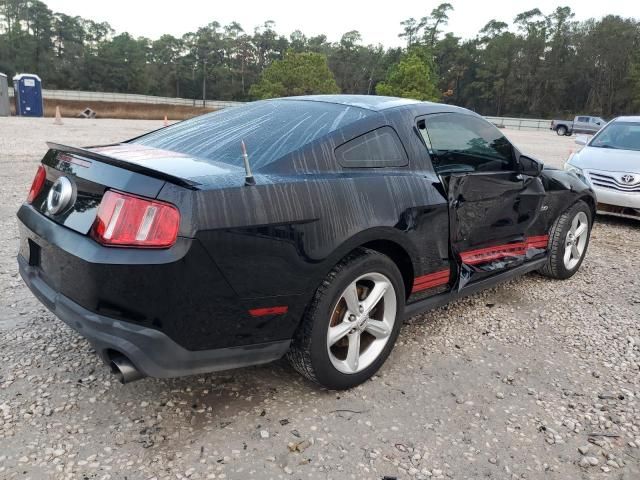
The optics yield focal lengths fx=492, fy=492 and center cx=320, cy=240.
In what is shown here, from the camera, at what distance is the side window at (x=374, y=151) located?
2.53m

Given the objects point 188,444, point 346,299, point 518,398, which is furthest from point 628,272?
point 188,444

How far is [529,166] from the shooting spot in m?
3.62

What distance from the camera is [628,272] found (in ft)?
15.6

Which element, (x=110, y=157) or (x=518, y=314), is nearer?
(x=110, y=157)

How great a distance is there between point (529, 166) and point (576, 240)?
1.29 m

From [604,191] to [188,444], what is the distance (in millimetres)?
6334

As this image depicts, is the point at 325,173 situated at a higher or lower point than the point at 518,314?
higher

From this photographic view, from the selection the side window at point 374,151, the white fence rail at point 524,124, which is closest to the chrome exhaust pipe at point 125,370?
the side window at point 374,151

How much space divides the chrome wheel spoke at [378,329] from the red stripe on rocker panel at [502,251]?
2.57ft

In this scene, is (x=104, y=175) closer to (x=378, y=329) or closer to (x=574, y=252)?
(x=378, y=329)

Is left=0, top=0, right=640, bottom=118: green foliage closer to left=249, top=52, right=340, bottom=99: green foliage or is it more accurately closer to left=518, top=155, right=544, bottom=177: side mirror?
left=249, top=52, right=340, bottom=99: green foliage

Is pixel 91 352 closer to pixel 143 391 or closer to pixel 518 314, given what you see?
pixel 143 391

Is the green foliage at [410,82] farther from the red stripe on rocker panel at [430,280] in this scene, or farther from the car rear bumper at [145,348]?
the car rear bumper at [145,348]

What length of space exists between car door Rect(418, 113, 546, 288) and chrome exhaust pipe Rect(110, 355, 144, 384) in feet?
6.30
